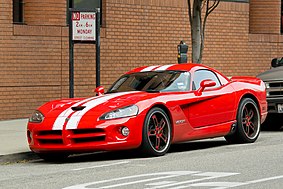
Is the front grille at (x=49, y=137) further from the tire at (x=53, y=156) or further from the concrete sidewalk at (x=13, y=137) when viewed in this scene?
the concrete sidewalk at (x=13, y=137)

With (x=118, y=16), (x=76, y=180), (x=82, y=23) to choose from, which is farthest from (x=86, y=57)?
(x=76, y=180)

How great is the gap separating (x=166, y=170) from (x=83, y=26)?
5.43m

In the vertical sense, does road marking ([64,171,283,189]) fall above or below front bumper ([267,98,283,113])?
below

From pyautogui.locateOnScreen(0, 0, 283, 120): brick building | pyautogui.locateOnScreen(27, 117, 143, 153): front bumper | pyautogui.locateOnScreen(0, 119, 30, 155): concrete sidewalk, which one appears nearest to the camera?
pyautogui.locateOnScreen(27, 117, 143, 153): front bumper

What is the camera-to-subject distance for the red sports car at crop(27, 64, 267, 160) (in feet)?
39.8

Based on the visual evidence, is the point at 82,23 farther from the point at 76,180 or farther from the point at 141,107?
the point at 76,180

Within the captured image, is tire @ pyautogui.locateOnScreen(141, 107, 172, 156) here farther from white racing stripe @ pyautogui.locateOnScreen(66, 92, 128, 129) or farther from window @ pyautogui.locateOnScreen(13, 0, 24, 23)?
A: window @ pyautogui.locateOnScreen(13, 0, 24, 23)

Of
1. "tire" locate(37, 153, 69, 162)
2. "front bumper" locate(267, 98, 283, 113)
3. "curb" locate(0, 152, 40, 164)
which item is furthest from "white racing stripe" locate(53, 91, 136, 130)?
"front bumper" locate(267, 98, 283, 113)

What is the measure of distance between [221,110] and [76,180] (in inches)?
162

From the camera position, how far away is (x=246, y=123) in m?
14.4

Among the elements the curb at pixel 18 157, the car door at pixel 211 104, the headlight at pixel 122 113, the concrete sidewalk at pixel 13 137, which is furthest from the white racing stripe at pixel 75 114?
the car door at pixel 211 104

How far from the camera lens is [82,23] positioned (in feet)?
51.7

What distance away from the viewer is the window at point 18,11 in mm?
19484

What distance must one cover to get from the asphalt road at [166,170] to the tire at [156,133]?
0.49 ft
